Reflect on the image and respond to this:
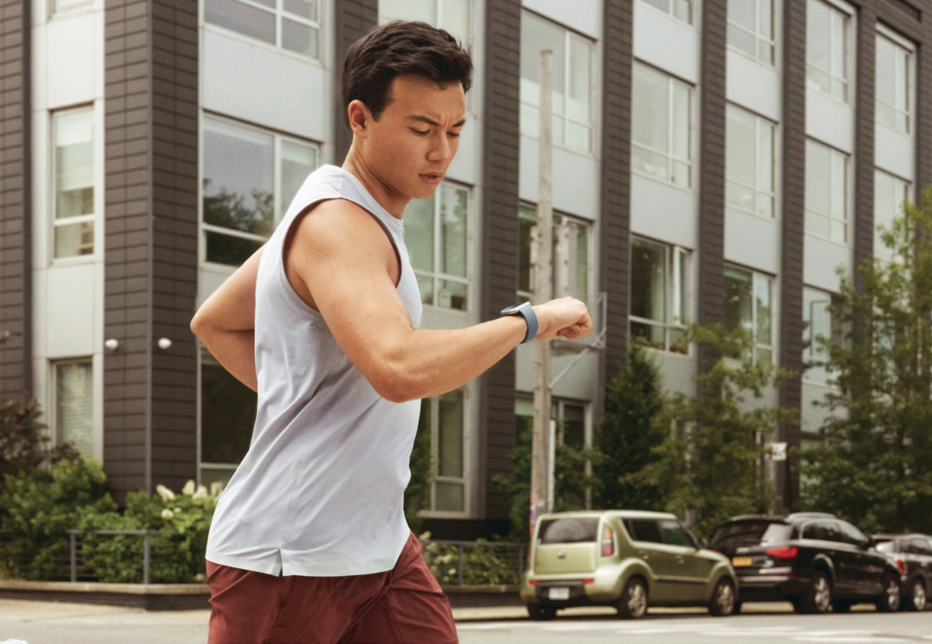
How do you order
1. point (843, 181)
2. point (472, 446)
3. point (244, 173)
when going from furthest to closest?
point (843, 181)
point (472, 446)
point (244, 173)

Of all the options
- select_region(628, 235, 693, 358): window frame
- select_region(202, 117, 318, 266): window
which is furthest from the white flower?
select_region(628, 235, 693, 358): window frame

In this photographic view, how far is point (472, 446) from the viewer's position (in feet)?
78.1

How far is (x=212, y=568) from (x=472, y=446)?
21307 millimetres

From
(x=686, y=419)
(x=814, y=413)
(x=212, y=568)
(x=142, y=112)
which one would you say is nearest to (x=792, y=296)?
(x=814, y=413)

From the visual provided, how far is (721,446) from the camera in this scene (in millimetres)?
24609

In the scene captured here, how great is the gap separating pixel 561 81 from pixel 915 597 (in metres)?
11.0

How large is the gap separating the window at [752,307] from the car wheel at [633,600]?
493 inches

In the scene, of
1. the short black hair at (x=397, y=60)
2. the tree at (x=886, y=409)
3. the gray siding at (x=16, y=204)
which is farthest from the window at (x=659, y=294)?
the short black hair at (x=397, y=60)

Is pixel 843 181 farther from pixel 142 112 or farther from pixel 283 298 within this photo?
pixel 283 298

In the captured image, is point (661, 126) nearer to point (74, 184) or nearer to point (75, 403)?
point (74, 184)

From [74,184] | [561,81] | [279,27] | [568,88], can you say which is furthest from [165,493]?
[568,88]

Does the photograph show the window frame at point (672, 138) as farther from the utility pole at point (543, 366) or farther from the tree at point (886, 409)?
the utility pole at point (543, 366)

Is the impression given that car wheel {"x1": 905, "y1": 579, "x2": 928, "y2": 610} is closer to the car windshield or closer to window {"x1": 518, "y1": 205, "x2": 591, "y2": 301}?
window {"x1": 518, "y1": 205, "x2": 591, "y2": 301}

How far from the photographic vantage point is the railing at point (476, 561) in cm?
2066
